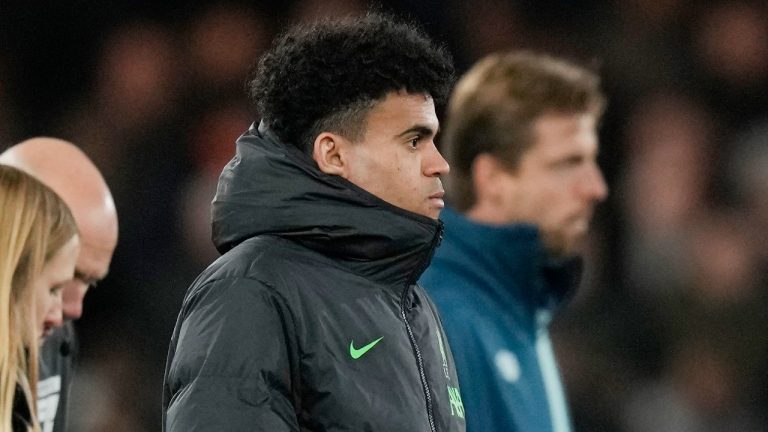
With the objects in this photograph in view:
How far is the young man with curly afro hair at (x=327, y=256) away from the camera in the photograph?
7.24 feet

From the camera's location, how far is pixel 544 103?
12.4ft

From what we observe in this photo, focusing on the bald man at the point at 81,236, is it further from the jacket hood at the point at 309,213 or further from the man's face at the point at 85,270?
the jacket hood at the point at 309,213

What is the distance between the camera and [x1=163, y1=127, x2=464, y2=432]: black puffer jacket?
86.2 inches

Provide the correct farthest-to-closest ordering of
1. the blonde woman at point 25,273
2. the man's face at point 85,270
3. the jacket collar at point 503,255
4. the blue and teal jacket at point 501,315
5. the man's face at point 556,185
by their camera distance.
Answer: the man's face at point 556,185, the man's face at point 85,270, the jacket collar at point 503,255, the blue and teal jacket at point 501,315, the blonde woman at point 25,273

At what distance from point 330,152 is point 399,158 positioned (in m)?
0.12

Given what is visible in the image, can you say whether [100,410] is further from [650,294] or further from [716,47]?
[716,47]

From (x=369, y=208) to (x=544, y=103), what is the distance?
144 centimetres

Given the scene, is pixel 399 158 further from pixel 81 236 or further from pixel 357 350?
pixel 81 236

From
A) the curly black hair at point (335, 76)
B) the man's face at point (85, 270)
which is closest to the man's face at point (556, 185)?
the man's face at point (85, 270)

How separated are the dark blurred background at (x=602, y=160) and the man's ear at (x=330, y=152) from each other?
10.8ft

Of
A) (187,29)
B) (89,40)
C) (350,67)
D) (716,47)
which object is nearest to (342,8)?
(187,29)

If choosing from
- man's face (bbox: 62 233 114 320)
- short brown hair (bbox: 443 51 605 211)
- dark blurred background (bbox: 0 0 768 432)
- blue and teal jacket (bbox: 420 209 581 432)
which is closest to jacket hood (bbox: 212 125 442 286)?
blue and teal jacket (bbox: 420 209 581 432)

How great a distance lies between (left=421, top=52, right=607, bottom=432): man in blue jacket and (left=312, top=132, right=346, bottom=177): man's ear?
2.62ft

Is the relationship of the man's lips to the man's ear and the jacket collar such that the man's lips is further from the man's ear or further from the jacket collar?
the jacket collar
